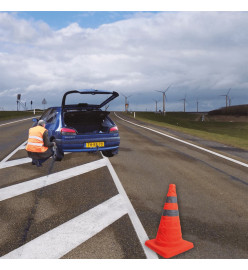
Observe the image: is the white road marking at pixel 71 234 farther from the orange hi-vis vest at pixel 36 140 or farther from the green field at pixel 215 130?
the green field at pixel 215 130

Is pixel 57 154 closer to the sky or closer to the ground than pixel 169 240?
closer to the sky

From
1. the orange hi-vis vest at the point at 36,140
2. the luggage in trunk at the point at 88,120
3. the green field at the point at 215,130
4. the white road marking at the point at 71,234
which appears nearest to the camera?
the white road marking at the point at 71,234

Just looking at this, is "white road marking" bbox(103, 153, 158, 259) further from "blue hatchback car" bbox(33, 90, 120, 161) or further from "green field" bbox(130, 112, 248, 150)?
"green field" bbox(130, 112, 248, 150)

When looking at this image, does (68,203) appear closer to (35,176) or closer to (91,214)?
(91,214)

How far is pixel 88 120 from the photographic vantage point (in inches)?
408

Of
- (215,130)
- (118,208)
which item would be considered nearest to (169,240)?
(118,208)

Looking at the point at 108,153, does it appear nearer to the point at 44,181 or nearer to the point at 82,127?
the point at 82,127

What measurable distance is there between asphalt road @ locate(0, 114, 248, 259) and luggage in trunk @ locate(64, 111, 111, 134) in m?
1.49

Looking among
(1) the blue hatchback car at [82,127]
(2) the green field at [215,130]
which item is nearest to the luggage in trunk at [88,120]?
(1) the blue hatchback car at [82,127]

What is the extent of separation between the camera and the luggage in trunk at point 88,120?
9.79 metres

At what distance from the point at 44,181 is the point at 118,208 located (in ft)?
8.10

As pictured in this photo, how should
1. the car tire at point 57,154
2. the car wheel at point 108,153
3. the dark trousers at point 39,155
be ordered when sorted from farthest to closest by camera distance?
the car wheel at point 108,153, the car tire at point 57,154, the dark trousers at point 39,155

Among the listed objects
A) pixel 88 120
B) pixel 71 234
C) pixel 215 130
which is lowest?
pixel 215 130

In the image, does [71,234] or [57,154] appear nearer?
[71,234]
